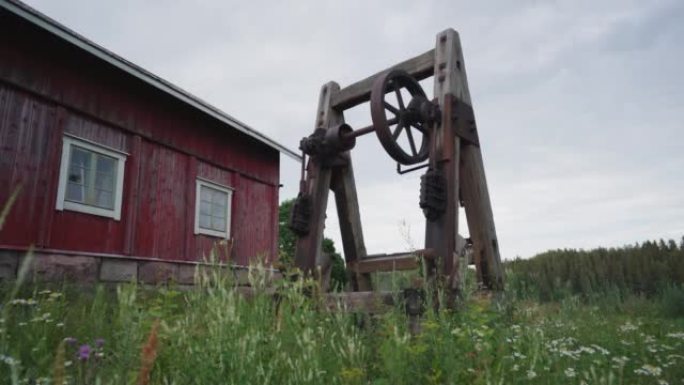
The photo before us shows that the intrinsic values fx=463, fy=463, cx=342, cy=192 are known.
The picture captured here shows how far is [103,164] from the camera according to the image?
8.48 meters

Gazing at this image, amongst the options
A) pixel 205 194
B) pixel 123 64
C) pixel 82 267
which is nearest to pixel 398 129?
pixel 82 267

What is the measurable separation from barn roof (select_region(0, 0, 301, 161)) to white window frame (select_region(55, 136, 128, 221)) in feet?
4.89

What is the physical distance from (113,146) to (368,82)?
5.79m

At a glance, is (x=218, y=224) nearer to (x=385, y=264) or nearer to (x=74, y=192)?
(x=74, y=192)

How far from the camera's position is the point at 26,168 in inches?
284

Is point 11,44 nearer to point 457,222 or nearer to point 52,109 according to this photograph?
point 52,109

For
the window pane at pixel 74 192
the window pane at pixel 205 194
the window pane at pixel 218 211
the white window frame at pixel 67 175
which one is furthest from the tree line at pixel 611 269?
the window pane at pixel 74 192

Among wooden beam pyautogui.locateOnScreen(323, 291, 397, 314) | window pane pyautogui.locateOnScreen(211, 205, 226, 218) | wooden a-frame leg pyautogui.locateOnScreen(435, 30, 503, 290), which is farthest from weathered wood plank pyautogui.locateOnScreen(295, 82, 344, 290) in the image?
window pane pyautogui.locateOnScreen(211, 205, 226, 218)

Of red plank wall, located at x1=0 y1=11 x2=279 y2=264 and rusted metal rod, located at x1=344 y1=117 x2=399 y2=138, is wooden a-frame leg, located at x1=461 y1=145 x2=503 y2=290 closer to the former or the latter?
rusted metal rod, located at x1=344 y1=117 x2=399 y2=138

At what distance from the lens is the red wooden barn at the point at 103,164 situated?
281 inches

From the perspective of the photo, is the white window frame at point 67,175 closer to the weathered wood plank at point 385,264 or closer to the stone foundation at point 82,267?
the stone foundation at point 82,267

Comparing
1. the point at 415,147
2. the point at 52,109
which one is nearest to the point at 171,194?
the point at 52,109

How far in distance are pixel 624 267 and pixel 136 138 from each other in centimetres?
1106

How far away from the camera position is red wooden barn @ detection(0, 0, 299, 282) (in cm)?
713
